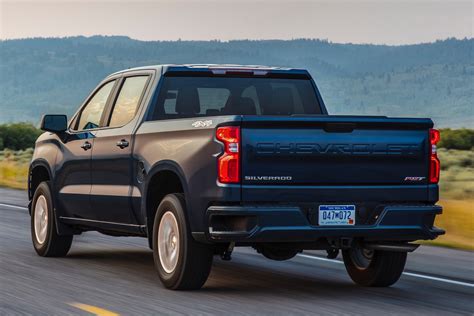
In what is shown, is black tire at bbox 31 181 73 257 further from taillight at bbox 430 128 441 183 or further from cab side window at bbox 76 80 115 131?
taillight at bbox 430 128 441 183

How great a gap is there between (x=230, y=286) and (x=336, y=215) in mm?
1353

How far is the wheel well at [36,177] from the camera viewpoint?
12.9 m

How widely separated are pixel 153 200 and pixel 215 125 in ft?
5.08

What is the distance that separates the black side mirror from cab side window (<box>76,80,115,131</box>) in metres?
0.21

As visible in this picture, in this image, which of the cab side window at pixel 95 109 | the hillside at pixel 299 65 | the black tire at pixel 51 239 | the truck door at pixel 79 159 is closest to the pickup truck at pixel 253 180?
the truck door at pixel 79 159

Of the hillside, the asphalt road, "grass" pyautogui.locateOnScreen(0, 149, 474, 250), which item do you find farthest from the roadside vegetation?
the hillside

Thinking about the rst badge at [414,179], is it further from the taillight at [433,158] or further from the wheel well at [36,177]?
the wheel well at [36,177]

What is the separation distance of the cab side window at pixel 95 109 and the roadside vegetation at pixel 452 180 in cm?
517

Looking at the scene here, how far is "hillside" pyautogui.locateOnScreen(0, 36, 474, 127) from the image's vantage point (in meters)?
134

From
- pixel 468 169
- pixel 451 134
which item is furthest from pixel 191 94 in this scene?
pixel 451 134

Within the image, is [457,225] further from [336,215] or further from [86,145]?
[336,215]

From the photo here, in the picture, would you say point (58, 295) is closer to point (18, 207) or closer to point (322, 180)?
point (322, 180)

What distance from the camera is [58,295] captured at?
9234 millimetres

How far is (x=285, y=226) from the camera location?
897 cm
